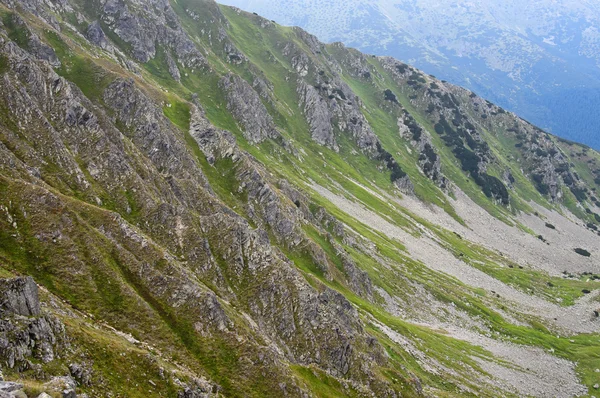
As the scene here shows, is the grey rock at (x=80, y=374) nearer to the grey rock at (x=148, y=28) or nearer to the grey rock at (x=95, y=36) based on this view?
the grey rock at (x=95, y=36)

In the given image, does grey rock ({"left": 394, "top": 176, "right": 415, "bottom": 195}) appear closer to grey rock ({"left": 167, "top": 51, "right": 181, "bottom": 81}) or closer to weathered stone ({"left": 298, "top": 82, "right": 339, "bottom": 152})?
weathered stone ({"left": 298, "top": 82, "right": 339, "bottom": 152})

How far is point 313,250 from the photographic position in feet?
254

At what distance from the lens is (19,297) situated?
80.8 ft

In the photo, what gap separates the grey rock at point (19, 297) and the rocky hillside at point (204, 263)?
8 centimetres

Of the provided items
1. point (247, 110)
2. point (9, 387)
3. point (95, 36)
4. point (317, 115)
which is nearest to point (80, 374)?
point (9, 387)

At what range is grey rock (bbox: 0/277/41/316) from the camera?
79.3 ft

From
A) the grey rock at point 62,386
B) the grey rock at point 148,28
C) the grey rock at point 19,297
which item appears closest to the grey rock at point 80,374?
the grey rock at point 62,386

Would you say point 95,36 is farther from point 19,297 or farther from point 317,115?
point 19,297

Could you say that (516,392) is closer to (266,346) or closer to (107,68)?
(266,346)

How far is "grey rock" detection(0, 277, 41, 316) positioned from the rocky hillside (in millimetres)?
84

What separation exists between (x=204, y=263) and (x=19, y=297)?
25.5 m

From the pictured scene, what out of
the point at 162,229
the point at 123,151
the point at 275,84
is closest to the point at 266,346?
the point at 162,229

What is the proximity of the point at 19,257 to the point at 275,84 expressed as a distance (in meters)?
172

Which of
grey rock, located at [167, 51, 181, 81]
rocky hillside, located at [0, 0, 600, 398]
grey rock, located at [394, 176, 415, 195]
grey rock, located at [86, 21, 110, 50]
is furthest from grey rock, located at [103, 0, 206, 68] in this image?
grey rock, located at [394, 176, 415, 195]
